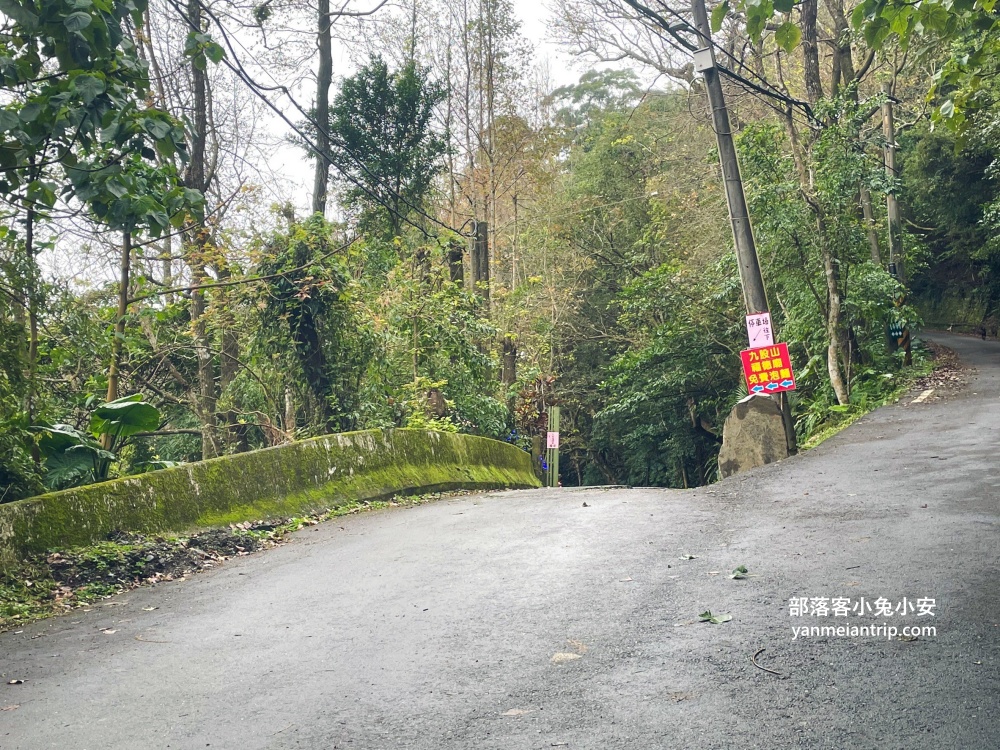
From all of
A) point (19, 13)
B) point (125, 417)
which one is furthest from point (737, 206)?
point (19, 13)

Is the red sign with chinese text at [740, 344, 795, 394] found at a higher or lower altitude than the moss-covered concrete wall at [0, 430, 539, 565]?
higher

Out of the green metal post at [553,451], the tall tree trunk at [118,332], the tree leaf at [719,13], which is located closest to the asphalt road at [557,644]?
the tree leaf at [719,13]

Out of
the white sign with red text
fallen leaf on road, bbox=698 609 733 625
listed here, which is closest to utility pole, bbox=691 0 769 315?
the white sign with red text

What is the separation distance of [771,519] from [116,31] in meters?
6.43

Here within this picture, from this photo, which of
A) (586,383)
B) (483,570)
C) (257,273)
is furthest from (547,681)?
(586,383)

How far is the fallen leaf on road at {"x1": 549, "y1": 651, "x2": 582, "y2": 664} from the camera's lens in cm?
446

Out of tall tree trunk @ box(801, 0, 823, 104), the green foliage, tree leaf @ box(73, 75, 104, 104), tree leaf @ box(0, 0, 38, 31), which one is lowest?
tree leaf @ box(73, 75, 104, 104)

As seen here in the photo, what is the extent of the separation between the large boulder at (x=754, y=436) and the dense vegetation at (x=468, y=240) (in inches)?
189

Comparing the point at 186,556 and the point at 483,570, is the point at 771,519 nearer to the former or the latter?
the point at 483,570

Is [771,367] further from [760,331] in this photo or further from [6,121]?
[6,121]

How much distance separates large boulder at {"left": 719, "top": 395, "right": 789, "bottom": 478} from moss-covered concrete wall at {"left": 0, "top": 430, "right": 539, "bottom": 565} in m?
4.59

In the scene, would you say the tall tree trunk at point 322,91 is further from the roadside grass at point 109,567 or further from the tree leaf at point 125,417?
the roadside grass at point 109,567

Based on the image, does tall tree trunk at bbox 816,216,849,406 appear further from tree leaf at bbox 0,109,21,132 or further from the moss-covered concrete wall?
tree leaf at bbox 0,109,21,132

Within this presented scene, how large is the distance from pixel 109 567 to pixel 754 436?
406 inches
